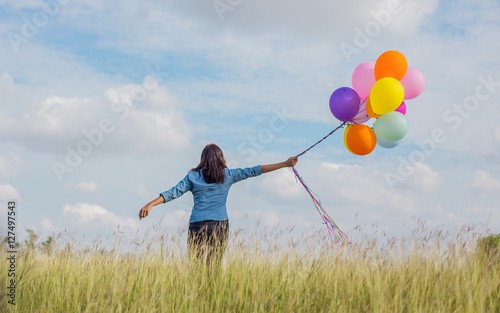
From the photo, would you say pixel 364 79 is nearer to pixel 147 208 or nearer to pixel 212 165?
pixel 212 165

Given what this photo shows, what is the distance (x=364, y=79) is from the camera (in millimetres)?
7008

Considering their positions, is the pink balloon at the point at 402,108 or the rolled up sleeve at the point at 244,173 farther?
the pink balloon at the point at 402,108

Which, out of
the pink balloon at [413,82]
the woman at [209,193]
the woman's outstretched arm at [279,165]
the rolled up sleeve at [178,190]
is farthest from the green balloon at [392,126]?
the rolled up sleeve at [178,190]

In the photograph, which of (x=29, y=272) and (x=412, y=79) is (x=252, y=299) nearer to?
(x=29, y=272)

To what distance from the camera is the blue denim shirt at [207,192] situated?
6.03 m

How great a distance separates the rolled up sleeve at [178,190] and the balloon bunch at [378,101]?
233 cm

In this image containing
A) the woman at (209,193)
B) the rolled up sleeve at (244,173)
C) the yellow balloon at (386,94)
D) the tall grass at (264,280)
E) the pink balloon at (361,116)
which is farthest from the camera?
the pink balloon at (361,116)

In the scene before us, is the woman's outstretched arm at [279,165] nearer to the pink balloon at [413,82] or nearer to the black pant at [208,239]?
the black pant at [208,239]

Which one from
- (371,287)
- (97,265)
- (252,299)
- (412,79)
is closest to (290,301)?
(252,299)

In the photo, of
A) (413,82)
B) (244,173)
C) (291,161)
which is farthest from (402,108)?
(244,173)

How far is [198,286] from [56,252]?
2.10m

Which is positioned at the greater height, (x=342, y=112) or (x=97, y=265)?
(x=342, y=112)

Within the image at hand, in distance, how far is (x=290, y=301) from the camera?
4469mm

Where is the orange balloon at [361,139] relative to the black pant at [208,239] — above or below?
above
